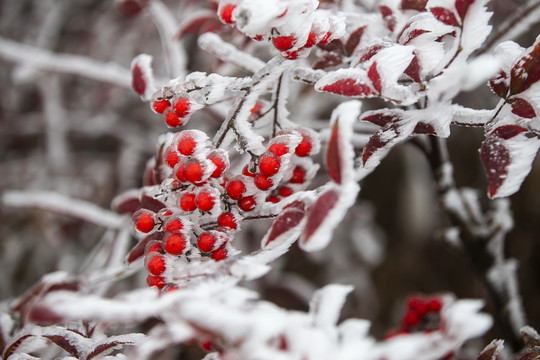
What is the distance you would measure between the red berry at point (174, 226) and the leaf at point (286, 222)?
10cm

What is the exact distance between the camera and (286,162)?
546mm

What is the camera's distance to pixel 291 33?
50 cm

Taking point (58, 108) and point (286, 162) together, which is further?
point (58, 108)

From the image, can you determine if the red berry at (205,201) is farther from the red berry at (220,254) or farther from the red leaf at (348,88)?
the red leaf at (348,88)

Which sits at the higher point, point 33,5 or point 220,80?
point 33,5

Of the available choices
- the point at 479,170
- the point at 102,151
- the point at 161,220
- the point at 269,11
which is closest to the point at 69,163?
the point at 102,151

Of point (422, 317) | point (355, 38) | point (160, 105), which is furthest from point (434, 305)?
point (160, 105)

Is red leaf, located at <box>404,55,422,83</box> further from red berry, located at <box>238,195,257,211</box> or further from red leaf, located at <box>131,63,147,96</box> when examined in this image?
red leaf, located at <box>131,63,147,96</box>

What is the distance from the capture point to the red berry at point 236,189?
56 centimetres

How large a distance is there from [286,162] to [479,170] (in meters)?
1.45

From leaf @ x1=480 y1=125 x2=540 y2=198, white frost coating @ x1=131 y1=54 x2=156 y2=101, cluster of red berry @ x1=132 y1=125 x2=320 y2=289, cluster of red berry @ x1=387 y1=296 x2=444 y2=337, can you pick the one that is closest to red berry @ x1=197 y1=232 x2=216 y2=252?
cluster of red berry @ x1=132 y1=125 x2=320 y2=289

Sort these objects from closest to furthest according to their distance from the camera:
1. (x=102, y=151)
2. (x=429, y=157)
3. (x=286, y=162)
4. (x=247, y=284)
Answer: (x=286, y=162) → (x=429, y=157) → (x=247, y=284) → (x=102, y=151)

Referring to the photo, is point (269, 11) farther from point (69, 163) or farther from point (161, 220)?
point (69, 163)

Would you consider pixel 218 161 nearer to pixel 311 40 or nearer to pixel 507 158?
pixel 311 40
